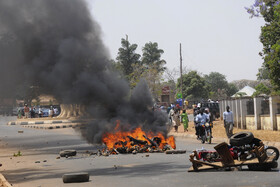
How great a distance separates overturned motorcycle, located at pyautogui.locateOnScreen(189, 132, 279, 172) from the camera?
10.5m

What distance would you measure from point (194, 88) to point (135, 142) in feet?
195

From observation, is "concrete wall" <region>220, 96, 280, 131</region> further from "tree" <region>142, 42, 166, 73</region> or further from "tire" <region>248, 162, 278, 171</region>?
"tree" <region>142, 42, 166, 73</region>

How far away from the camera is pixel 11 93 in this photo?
2252 centimetres

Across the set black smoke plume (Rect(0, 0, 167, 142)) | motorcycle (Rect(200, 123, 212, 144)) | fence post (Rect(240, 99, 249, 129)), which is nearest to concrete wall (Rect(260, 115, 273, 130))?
fence post (Rect(240, 99, 249, 129))

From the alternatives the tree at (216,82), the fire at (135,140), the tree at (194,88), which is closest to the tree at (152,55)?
the tree at (194,88)

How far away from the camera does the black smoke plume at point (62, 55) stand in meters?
18.9

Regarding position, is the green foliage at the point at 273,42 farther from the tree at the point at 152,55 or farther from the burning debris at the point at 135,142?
the tree at the point at 152,55

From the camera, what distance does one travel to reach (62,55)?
19.3m

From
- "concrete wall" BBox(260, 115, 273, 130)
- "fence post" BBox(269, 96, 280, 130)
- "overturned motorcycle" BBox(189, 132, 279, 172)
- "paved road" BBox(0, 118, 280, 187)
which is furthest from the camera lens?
"concrete wall" BBox(260, 115, 273, 130)

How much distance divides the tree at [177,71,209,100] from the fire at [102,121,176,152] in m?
58.2

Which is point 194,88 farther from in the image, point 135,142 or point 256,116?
point 135,142

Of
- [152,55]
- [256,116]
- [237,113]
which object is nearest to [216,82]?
[152,55]

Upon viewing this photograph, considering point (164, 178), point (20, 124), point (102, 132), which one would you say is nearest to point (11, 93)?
point (102, 132)

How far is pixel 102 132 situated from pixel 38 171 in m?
5.29
